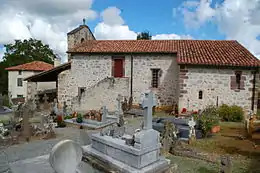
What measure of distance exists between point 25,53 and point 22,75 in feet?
59.1

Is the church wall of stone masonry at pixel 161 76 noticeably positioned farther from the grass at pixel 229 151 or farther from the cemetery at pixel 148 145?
the grass at pixel 229 151

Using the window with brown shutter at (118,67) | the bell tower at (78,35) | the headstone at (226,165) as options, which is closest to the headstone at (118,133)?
the headstone at (226,165)

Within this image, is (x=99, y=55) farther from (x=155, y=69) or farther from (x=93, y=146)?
(x=93, y=146)

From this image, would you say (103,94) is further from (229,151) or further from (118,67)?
(229,151)

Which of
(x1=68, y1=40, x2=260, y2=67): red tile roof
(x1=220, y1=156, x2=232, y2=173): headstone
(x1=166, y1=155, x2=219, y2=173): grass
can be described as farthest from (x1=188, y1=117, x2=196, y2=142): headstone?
(x1=68, y1=40, x2=260, y2=67): red tile roof

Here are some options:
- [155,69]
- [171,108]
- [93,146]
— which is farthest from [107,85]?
[93,146]

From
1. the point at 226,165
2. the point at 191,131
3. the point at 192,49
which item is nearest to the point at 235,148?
the point at 191,131

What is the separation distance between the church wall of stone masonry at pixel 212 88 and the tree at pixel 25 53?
3640 centimetres

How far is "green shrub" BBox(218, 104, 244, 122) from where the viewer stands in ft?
43.6

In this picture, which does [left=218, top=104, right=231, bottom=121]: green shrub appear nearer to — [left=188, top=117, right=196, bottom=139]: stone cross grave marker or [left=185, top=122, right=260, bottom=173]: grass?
[left=185, top=122, right=260, bottom=173]: grass

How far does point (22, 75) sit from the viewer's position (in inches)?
1078

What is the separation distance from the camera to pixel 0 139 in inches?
308

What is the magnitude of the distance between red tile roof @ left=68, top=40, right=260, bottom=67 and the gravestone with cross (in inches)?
379

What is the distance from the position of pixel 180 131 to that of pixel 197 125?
1.12 m
